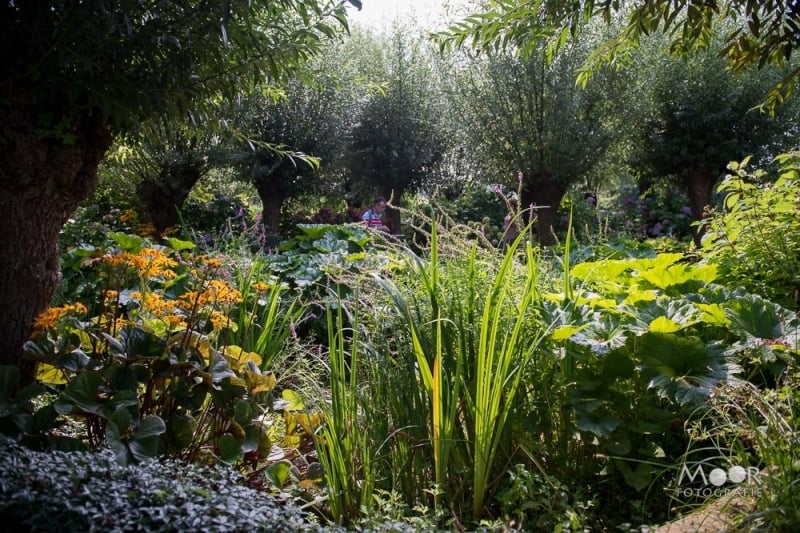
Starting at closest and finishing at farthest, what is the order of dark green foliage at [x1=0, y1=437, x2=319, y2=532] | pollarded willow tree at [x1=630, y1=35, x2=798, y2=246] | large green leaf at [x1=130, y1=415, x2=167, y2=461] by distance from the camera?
dark green foliage at [x1=0, y1=437, x2=319, y2=532] → large green leaf at [x1=130, y1=415, x2=167, y2=461] → pollarded willow tree at [x1=630, y1=35, x2=798, y2=246]

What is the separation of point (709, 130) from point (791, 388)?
354 inches

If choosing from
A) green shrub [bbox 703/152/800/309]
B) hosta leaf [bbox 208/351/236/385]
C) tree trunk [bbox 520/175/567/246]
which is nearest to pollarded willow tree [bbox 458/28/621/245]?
tree trunk [bbox 520/175/567/246]

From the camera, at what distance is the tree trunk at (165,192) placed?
848 centimetres

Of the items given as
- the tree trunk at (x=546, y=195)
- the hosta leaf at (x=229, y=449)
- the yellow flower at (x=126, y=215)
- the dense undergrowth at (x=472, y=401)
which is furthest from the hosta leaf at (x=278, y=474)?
the tree trunk at (x=546, y=195)

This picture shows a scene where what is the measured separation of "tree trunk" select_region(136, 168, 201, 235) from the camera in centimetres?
848

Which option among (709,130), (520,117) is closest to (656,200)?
(709,130)

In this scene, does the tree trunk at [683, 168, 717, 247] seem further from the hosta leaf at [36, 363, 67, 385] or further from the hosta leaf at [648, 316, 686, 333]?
the hosta leaf at [36, 363, 67, 385]

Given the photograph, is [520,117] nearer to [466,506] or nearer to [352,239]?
[352,239]

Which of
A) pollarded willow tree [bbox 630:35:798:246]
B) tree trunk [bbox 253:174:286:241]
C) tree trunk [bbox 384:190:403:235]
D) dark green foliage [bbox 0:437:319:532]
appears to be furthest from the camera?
tree trunk [bbox 384:190:403:235]

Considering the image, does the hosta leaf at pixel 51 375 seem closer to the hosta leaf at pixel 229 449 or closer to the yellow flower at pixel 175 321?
the yellow flower at pixel 175 321

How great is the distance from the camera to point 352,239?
18.6ft

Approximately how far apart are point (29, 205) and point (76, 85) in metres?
0.52

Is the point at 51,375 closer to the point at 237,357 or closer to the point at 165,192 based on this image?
the point at 237,357

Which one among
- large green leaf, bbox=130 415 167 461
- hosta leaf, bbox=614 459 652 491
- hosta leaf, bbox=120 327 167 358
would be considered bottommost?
hosta leaf, bbox=614 459 652 491
